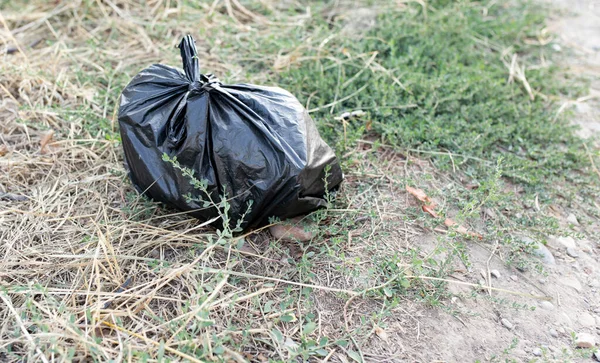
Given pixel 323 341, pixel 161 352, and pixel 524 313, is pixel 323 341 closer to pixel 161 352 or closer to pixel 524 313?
pixel 161 352

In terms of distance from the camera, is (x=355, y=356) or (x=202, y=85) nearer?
(x=355, y=356)

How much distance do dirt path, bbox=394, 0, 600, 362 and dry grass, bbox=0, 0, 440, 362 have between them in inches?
5.6

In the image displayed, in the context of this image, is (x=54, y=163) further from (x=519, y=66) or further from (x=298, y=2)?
(x=519, y=66)

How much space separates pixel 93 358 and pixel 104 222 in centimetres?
71

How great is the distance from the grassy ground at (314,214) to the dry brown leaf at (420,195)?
1.3 inches

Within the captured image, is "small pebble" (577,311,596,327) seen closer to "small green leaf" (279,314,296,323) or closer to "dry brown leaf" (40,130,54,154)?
"small green leaf" (279,314,296,323)

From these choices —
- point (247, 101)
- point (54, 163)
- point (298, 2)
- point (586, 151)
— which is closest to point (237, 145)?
point (247, 101)

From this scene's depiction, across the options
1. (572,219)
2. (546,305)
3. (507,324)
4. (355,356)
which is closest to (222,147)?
(355,356)

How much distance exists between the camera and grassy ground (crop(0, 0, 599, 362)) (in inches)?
71.9

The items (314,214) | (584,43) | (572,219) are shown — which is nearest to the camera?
(314,214)

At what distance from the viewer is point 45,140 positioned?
2.60 m

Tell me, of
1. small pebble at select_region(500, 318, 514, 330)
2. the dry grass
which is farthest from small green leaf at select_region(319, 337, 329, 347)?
small pebble at select_region(500, 318, 514, 330)

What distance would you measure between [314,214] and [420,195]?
1.81 ft

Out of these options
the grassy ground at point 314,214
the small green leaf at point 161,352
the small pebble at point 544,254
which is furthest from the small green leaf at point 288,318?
the small pebble at point 544,254
